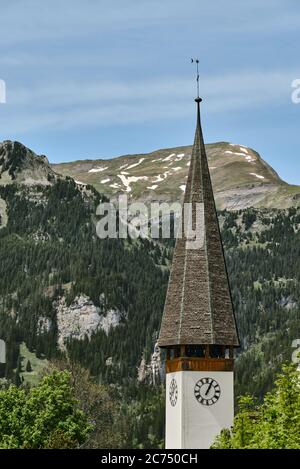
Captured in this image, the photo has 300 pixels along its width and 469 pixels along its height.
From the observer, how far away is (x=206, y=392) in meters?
83.4

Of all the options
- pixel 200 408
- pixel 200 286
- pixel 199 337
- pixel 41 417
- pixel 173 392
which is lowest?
pixel 200 408

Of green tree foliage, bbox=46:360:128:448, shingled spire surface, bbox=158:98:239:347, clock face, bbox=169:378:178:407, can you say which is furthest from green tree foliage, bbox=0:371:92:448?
green tree foliage, bbox=46:360:128:448

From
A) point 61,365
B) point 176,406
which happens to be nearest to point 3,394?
point 176,406

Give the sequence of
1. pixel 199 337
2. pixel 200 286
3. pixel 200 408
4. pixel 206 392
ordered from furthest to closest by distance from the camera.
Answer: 1. pixel 200 286
2. pixel 199 337
3. pixel 206 392
4. pixel 200 408

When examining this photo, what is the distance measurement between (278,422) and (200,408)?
25760mm

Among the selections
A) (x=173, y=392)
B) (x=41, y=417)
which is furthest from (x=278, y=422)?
(x=41, y=417)

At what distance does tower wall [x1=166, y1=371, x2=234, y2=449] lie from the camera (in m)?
82.6

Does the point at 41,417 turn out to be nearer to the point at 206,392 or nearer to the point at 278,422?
the point at 206,392

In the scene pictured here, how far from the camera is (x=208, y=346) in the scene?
84.4m

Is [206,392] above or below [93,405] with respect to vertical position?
below

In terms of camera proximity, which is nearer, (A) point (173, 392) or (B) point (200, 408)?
(B) point (200, 408)

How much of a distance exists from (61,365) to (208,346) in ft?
239
